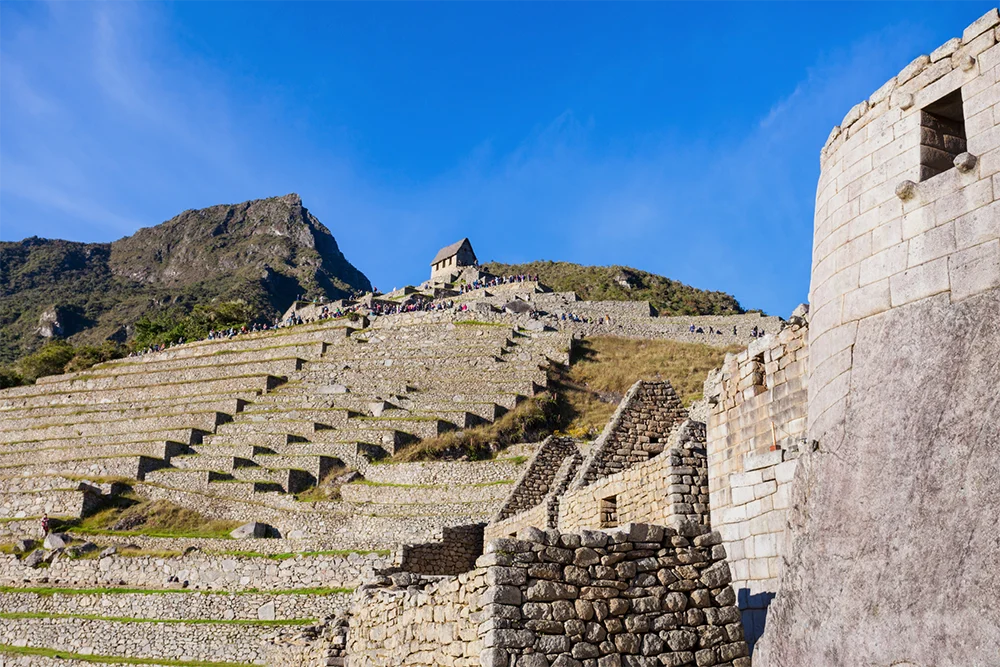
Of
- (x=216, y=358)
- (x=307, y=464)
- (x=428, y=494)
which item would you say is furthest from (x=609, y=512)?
(x=216, y=358)

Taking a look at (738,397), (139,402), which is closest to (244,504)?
(139,402)

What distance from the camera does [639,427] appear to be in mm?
13844

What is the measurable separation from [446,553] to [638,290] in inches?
2310

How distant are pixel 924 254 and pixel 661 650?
125 inches

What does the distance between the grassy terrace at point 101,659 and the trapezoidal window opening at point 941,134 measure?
712 inches

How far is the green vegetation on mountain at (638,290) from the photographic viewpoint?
67.2 meters

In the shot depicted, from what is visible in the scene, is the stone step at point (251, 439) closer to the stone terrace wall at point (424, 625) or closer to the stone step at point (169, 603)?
the stone step at point (169, 603)

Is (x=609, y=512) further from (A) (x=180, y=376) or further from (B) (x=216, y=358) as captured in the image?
(B) (x=216, y=358)

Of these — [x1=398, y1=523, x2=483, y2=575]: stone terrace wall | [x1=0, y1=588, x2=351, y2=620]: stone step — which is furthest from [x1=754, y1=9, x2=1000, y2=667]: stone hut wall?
[x1=0, y1=588, x2=351, y2=620]: stone step

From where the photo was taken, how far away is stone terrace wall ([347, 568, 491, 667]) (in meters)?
5.50

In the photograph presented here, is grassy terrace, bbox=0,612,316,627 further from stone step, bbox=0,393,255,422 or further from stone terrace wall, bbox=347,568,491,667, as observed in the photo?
stone step, bbox=0,393,255,422

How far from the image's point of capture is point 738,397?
8.48 metres

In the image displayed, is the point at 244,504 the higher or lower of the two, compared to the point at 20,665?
higher

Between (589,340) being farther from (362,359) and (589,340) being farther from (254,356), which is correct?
(254,356)
